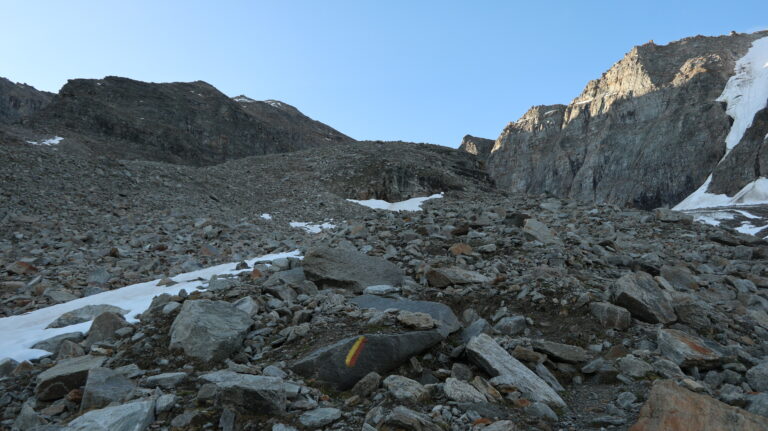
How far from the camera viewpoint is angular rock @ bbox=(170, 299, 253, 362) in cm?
459

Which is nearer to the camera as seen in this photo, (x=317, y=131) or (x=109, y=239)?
(x=109, y=239)

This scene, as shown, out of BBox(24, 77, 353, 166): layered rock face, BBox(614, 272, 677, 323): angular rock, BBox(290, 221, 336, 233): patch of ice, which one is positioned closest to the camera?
BBox(614, 272, 677, 323): angular rock

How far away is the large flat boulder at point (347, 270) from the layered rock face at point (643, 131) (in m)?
100

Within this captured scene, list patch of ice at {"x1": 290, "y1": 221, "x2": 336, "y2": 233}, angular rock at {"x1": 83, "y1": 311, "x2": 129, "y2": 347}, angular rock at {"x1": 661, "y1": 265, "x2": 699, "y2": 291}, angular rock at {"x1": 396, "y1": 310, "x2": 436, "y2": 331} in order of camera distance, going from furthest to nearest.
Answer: patch of ice at {"x1": 290, "y1": 221, "x2": 336, "y2": 233} → angular rock at {"x1": 661, "y1": 265, "x2": 699, "y2": 291} → angular rock at {"x1": 83, "y1": 311, "x2": 129, "y2": 347} → angular rock at {"x1": 396, "y1": 310, "x2": 436, "y2": 331}

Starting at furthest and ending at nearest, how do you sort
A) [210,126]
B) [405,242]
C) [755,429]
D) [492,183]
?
[210,126] → [492,183] → [405,242] → [755,429]

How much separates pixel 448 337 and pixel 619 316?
7.80 feet

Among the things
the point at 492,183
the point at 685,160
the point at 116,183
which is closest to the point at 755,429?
the point at 116,183

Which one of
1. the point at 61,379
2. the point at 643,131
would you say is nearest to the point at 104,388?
the point at 61,379

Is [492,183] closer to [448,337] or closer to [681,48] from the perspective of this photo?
[448,337]

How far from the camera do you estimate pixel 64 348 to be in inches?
200

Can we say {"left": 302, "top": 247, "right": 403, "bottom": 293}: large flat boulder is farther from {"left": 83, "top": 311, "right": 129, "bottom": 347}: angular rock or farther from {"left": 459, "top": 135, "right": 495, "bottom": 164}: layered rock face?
{"left": 459, "top": 135, "right": 495, "bottom": 164}: layered rock face

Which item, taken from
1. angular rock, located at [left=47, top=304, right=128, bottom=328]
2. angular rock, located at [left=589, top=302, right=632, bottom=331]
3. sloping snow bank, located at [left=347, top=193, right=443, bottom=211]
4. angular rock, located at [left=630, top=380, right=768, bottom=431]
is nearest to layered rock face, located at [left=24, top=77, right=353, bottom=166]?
sloping snow bank, located at [left=347, top=193, right=443, bottom=211]

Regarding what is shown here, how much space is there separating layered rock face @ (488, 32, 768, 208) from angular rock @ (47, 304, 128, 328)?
104m

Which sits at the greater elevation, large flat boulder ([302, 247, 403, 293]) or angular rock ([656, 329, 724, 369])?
large flat boulder ([302, 247, 403, 293])
